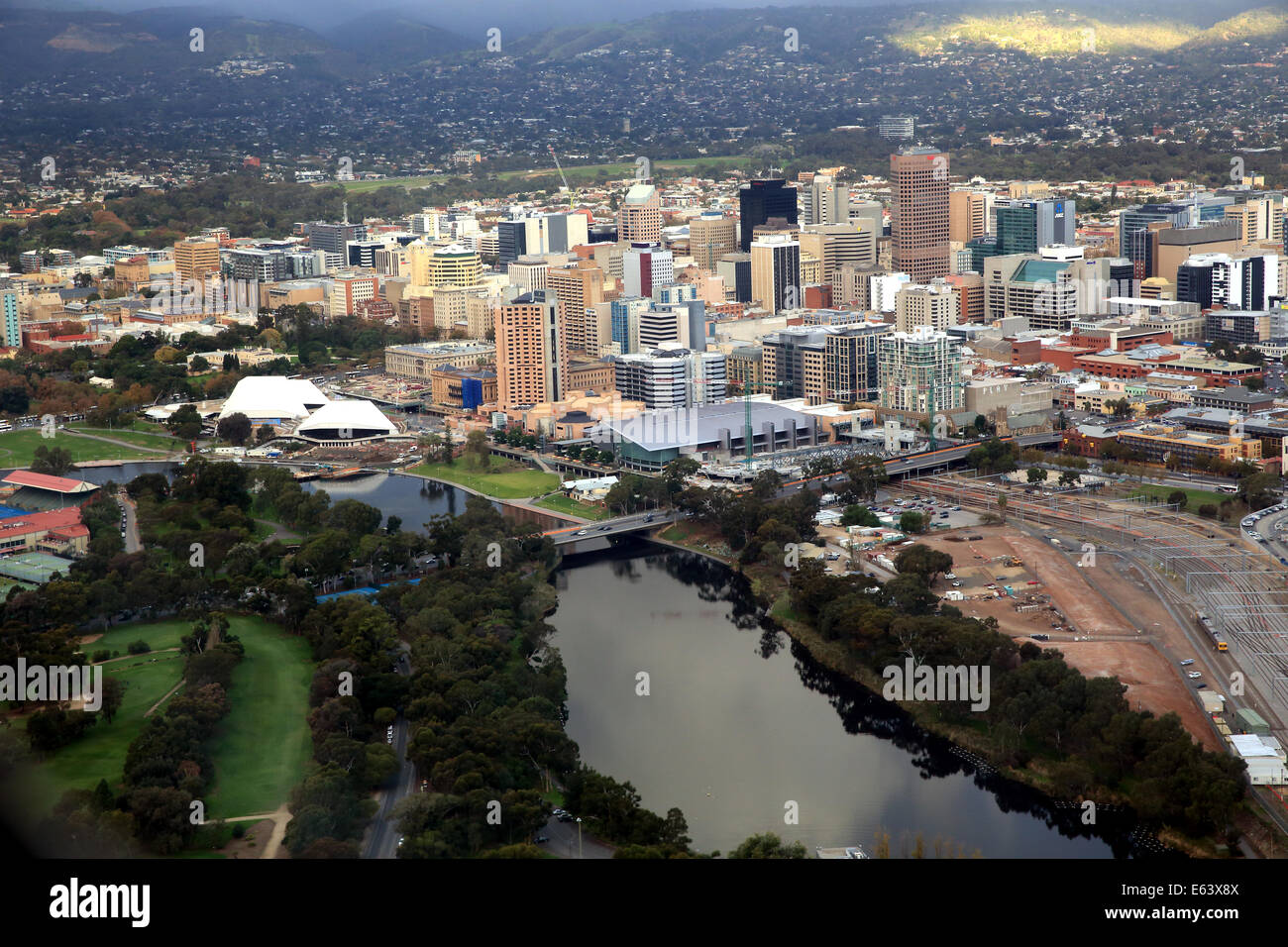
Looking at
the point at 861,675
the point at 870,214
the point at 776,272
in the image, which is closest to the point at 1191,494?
the point at 861,675

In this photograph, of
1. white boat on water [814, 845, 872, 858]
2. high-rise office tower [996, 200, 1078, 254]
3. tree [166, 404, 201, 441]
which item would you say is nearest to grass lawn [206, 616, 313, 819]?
white boat on water [814, 845, 872, 858]

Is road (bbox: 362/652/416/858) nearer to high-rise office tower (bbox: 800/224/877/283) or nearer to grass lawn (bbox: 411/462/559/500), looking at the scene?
grass lawn (bbox: 411/462/559/500)

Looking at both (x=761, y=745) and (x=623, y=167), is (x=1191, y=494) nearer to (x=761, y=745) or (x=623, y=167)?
(x=761, y=745)

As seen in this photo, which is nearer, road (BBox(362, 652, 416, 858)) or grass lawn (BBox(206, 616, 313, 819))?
road (BBox(362, 652, 416, 858))

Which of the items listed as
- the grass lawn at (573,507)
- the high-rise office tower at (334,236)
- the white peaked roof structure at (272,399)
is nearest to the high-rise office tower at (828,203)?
the high-rise office tower at (334,236)

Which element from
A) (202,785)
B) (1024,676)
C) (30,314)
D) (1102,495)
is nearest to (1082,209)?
(1102,495)
